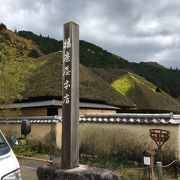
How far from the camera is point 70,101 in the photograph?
23.8 ft

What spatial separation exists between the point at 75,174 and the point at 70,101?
1.36 m

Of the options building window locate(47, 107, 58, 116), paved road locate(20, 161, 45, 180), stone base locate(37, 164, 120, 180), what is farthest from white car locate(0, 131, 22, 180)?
building window locate(47, 107, 58, 116)

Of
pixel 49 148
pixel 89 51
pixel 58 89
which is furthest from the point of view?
pixel 89 51

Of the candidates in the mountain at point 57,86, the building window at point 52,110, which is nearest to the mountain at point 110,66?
the mountain at point 57,86

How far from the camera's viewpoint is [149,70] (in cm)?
6412

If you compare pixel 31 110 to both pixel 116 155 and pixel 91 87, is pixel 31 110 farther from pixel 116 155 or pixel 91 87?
pixel 116 155

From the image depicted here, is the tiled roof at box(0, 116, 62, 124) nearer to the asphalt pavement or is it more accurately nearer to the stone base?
the asphalt pavement

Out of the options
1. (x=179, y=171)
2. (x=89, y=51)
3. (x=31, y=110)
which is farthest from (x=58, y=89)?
(x=89, y=51)

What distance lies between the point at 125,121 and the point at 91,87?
9.15m

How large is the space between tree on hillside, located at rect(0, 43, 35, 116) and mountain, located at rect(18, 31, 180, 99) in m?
18.3

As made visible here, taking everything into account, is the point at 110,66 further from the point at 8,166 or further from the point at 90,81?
the point at 8,166

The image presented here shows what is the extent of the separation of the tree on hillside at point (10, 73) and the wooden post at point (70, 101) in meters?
9.62

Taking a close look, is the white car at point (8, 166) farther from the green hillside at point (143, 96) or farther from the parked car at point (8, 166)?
the green hillside at point (143, 96)

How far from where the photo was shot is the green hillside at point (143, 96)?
28.5 metres
